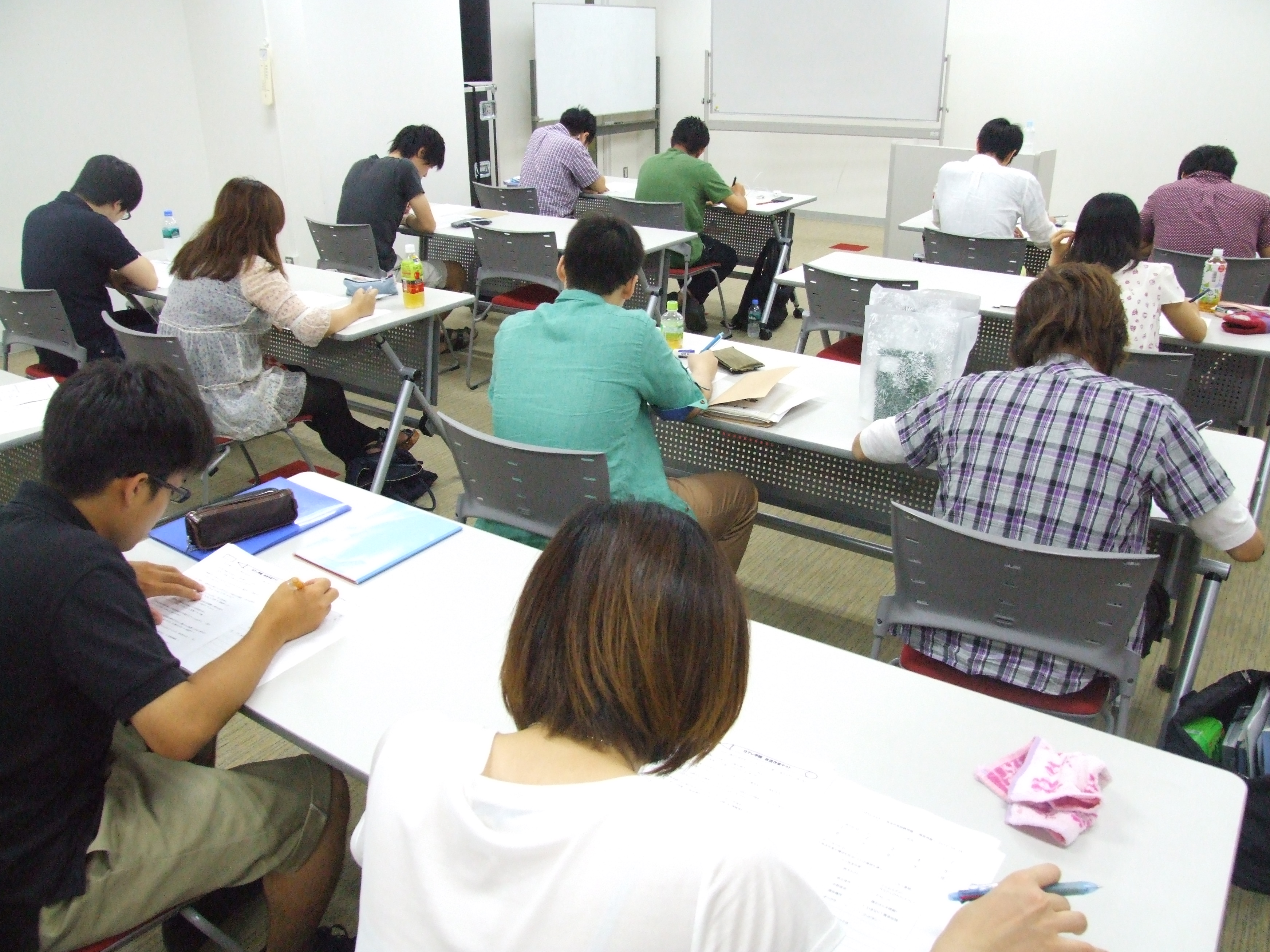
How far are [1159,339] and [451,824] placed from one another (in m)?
3.03

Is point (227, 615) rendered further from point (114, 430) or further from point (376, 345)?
point (376, 345)

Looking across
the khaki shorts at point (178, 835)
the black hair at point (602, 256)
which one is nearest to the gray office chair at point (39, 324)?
the black hair at point (602, 256)

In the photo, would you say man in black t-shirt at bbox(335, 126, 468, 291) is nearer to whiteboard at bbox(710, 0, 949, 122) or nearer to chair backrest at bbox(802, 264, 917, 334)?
chair backrest at bbox(802, 264, 917, 334)

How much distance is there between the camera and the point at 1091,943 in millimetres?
958

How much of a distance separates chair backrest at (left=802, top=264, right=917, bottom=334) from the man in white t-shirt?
41.4 inches

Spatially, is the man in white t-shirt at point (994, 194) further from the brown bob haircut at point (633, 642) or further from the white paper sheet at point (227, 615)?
the brown bob haircut at point (633, 642)

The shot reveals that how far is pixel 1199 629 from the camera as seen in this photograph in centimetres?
196

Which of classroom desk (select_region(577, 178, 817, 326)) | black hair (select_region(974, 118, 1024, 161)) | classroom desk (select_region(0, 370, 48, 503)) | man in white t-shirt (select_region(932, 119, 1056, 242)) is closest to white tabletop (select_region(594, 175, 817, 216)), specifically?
classroom desk (select_region(577, 178, 817, 326))

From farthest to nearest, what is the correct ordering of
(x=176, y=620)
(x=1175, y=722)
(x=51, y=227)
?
1. (x=51, y=227)
2. (x=1175, y=722)
3. (x=176, y=620)

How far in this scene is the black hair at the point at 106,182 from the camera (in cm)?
334

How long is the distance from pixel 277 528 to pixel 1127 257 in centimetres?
240

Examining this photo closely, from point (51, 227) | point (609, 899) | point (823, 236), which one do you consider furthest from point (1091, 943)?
point (823, 236)

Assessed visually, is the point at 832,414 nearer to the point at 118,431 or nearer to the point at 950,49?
the point at 118,431

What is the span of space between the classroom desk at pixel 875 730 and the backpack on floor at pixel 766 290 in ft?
13.2
